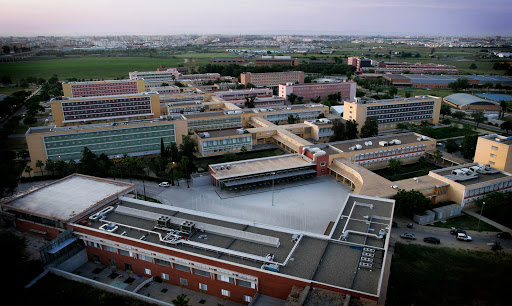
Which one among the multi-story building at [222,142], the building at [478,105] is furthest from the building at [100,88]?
the building at [478,105]

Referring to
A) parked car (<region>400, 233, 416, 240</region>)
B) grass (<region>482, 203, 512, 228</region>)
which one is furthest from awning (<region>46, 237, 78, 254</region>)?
grass (<region>482, 203, 512, 228</region>)

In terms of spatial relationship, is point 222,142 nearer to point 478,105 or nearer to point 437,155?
point 437,155

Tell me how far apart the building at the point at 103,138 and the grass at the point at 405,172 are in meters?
24.1

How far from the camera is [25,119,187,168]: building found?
35.2 metres

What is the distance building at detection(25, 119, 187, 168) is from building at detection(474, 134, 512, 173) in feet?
106

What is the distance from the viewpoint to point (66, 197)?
78.6ft

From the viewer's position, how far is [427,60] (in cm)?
13462

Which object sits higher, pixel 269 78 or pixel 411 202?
pixel 269 78

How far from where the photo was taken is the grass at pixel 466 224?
79.8 ft

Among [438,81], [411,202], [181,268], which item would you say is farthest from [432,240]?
[438,81]

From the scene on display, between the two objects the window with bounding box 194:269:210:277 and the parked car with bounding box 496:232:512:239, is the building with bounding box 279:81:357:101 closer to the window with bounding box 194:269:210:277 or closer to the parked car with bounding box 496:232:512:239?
the parked car with bounding box 496:232:512:239

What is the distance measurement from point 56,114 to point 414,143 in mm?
47705

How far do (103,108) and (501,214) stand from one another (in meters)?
50.1

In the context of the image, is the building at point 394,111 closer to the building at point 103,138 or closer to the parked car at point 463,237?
the building at point 103,138
